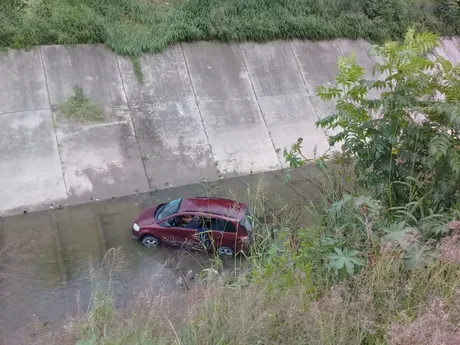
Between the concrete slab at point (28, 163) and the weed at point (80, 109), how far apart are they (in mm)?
403

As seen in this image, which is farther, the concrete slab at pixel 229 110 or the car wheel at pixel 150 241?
the concrete slab at pixel 229 110

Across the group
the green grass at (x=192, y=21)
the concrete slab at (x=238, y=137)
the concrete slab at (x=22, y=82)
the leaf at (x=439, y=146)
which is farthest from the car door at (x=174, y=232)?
the green grass at (x=192, y=21)

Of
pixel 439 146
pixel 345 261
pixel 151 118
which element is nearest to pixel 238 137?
pixel 151 118

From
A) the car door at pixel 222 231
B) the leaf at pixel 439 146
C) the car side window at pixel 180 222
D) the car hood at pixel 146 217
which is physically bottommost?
the car hood at pixel 146 217

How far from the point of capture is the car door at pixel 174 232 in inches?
390

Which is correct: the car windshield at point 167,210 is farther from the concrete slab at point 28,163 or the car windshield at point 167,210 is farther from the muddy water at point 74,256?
the concrete slab at point 28,163

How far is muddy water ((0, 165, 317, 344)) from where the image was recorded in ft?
28.8

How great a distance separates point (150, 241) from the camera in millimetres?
10352

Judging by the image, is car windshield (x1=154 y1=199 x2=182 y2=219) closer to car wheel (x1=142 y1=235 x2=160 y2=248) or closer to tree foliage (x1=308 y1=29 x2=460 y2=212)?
car wheel (x1=142 y1=235 x2=160 y2=248)

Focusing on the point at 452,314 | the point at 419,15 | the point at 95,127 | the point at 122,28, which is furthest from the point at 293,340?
the point at 419,15

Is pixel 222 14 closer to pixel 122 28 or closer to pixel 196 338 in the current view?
pixel 122 28

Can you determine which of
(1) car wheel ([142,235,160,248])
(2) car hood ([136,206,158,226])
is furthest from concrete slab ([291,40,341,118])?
(1) car wheel ([142,235,160,248])

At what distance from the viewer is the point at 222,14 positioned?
14.7 m

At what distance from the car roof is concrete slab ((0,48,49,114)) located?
5.03 meters
